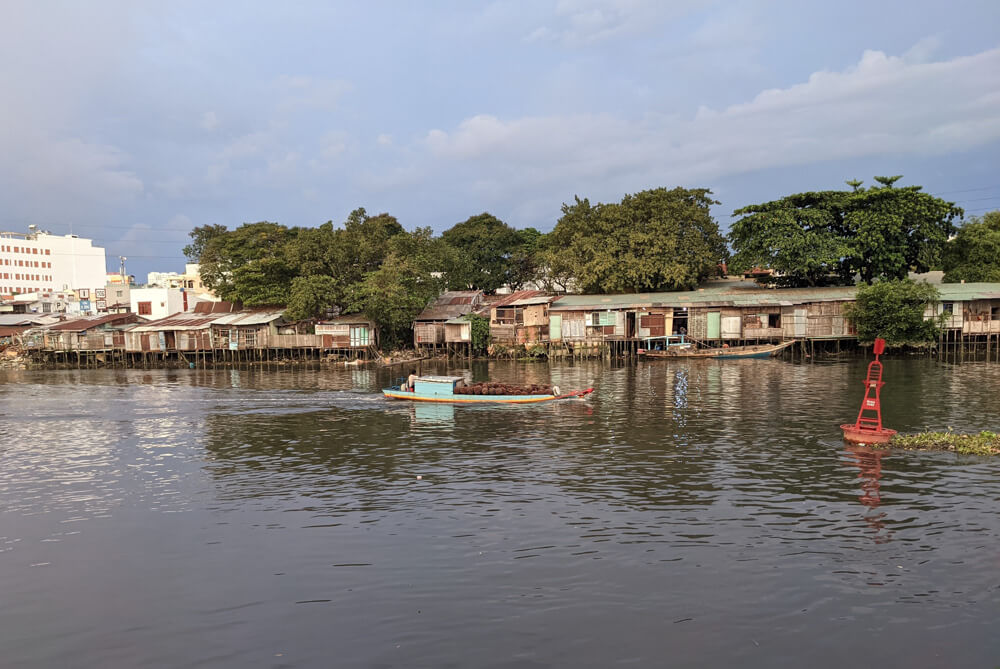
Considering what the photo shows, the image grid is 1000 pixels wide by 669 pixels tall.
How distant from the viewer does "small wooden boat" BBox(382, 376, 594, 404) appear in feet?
106

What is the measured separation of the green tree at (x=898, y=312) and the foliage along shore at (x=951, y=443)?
101 feet

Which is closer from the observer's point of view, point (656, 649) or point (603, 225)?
point (656, 649)

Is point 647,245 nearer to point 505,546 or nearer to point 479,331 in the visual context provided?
point 479,331

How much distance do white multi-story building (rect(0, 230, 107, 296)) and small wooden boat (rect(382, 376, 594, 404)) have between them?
Result: 94.0m

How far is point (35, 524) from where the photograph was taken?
643 inches

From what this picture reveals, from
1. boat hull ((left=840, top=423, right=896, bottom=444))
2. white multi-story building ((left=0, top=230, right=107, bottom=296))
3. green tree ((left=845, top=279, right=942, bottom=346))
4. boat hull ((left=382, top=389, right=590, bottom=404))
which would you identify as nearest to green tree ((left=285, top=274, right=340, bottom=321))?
boat hull ((left=382, top=389, right=590, bottom=404))

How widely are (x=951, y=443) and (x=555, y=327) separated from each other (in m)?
38.4

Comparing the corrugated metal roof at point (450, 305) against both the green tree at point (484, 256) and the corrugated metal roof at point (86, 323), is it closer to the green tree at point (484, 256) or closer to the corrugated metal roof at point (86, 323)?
→ the green tree at point (484, 256)

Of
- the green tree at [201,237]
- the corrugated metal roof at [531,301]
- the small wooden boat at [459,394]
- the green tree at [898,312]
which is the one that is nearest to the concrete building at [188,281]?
the green tree at [201,237]

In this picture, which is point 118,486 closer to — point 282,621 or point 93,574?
point 93,574

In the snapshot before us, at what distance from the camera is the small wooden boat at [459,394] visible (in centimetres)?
3231

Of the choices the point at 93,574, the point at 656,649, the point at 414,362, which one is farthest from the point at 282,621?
the point at 414,362

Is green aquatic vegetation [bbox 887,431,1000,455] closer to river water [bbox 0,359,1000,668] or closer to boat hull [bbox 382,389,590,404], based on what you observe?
river water [bbox 0,359,1000,668]

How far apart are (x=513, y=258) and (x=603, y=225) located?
16009 millimetres
